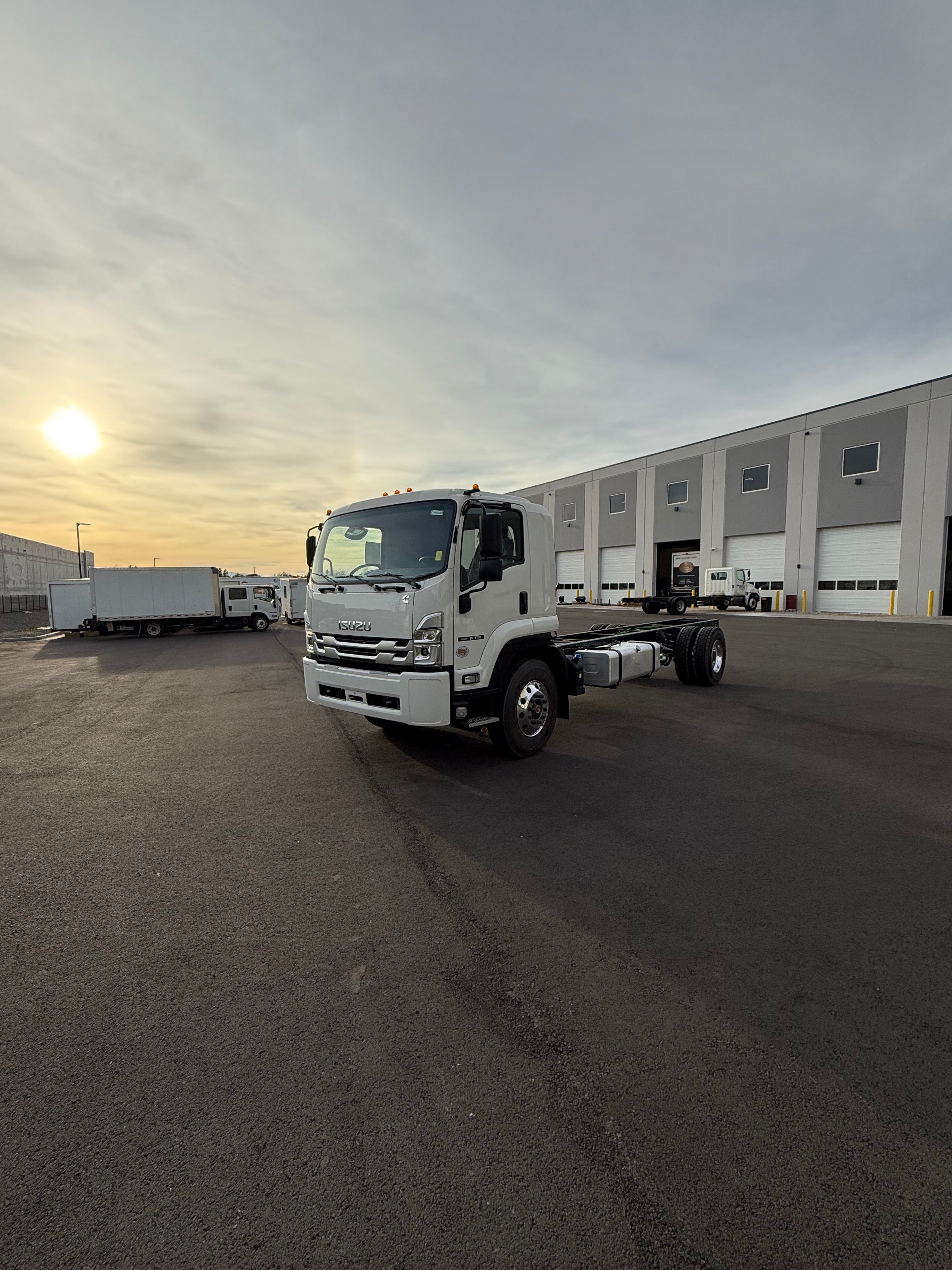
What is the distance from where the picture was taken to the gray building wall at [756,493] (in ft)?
110

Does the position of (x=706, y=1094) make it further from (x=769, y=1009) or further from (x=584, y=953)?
(x=584, y=953)

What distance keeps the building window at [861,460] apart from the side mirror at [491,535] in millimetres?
31604

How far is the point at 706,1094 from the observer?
223 centimetres

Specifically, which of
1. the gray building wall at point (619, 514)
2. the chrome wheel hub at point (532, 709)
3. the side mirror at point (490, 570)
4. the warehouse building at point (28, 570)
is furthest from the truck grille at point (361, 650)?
the warehouse building at point (28, 570)

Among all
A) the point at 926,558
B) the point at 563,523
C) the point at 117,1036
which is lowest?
the point at 117,1036

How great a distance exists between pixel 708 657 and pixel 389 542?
22.9ft

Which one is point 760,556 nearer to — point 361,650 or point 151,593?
point 151,593

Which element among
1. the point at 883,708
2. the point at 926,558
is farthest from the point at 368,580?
the point at 926,558

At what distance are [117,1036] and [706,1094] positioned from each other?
2.45m

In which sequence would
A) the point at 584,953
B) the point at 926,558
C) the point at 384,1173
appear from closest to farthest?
1. the point at 384,1173
2. the point at 584,953
3. the point at 926,558

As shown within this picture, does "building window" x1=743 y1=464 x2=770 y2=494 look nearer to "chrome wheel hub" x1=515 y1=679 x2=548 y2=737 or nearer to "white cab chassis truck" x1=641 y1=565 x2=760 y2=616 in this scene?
"white cab chassis truck" x1=641 y1=565 x2=760 y2=616

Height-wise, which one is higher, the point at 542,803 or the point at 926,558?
the point at 926,558

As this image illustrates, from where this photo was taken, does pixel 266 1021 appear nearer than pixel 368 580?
Yes

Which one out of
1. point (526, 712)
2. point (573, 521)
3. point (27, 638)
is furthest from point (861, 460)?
point (27, 638)
